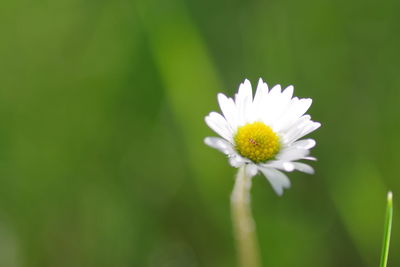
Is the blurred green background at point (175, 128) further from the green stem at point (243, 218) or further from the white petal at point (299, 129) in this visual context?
the white petal at point (299, 129)

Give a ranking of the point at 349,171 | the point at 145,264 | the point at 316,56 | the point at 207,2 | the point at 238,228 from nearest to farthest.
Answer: the point at 238,228 < the point at 145,264 < the point at 349,171 < the point at 316,56 < the point at 207,2

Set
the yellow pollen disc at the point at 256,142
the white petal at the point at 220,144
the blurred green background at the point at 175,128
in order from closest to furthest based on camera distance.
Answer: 1. the white petal at the point at 220,144
2. the yellow pollen disc at the point at 256,142
3. the blurred green background at the point at 175,128

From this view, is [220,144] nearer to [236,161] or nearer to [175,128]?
[236,161]

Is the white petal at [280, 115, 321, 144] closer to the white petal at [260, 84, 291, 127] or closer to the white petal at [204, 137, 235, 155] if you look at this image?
the white petal at [260, 84, 291, 127]

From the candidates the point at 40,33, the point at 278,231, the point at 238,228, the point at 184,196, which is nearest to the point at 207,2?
the point at 40,33

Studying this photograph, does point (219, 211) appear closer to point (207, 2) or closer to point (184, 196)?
point (184, 196)

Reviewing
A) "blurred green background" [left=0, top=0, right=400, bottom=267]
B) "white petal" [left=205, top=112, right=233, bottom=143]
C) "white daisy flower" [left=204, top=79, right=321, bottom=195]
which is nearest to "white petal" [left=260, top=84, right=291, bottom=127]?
"white daisy flower" [left=204, top=79, right=321, bottom=195]

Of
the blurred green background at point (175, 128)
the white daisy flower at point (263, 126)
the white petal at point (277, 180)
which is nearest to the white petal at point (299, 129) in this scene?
the white daisy flower at point (263, 126)
